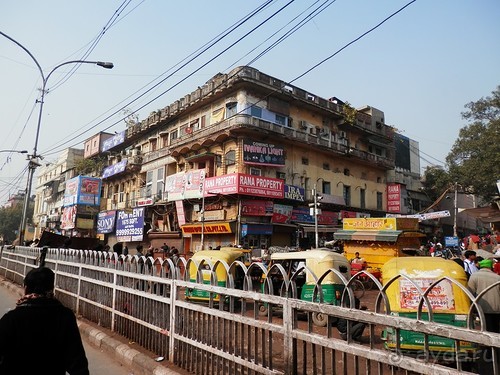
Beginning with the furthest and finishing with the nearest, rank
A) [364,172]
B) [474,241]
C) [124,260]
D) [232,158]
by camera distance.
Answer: [364,172], [232,158], [474,241], [124,260]

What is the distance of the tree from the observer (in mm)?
26984

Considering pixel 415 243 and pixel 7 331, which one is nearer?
pixel 7 331

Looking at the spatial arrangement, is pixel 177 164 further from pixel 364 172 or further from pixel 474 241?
pixel 474 241

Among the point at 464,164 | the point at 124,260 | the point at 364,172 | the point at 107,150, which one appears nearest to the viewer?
the point at 124,260

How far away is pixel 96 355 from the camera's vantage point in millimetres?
5609

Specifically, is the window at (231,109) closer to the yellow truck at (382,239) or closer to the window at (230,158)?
the window at (230,158)

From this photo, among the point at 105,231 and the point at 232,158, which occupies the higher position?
the point at 232,158

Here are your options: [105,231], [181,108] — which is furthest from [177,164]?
[105,231]

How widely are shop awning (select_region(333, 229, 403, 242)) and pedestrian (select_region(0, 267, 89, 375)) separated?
14859 mm

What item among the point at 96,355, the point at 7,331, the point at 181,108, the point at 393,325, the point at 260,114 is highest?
the point at 181,108

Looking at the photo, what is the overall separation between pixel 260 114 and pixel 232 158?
3.99 m

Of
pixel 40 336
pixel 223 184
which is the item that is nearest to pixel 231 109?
pixel 223 184

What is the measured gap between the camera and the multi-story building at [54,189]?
5069 centimetres

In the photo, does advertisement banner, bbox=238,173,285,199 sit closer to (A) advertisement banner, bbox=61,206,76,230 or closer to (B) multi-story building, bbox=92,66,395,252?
(B) multi-story building, bbox=92,66,395,252
